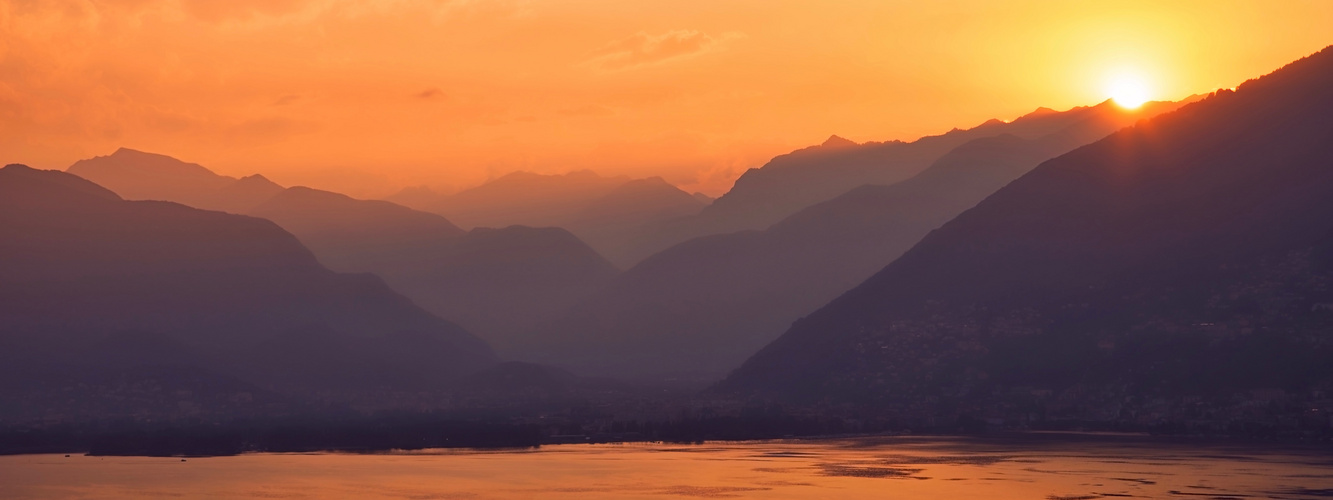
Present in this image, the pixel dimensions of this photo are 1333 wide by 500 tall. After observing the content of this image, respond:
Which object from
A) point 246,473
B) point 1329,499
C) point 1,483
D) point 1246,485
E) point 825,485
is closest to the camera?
point 1329,499

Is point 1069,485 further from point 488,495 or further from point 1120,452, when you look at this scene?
point 488,495

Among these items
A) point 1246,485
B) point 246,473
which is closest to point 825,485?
point 1246,485

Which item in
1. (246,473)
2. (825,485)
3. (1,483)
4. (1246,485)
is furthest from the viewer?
(246,473)

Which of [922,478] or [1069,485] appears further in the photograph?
[922,478]

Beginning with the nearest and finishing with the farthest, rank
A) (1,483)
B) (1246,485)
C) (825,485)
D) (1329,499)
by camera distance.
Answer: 1. (1329,499)
2. (1246,485)
3. (825,485)
4. (1,483)

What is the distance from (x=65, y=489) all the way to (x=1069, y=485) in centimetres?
9917

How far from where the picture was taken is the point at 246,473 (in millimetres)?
193500

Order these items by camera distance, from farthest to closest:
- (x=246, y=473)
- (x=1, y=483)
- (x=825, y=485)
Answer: (x=246, y=473), (x=1, y=483), (x=825, y=485)

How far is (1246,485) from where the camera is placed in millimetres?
154625

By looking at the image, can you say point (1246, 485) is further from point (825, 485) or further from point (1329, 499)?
point (825, 485)

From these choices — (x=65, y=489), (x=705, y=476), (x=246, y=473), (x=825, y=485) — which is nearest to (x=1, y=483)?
(x=65, y=489)

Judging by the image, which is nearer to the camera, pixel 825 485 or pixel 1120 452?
pixel 825 485

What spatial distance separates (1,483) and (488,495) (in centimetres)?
5601

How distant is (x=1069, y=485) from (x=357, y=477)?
77.5 meters
